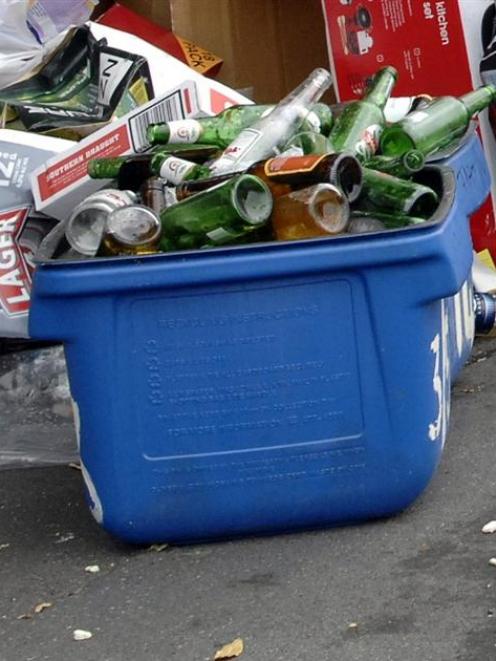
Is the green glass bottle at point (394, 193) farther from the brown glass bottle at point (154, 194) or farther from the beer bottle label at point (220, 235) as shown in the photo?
the brown glass bottle at point (154, 194)

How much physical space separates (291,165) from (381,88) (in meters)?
0.73

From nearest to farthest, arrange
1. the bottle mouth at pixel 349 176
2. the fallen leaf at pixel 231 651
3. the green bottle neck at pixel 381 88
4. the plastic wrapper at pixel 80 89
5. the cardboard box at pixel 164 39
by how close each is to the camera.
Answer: the fallen leaf at pixel 231 651
the bottle mouth at pixel 349 176
the green bottle neck at pixel 381 88
the plastic wrapper at pixel 80 89
the cardboard box at pixel 164 39

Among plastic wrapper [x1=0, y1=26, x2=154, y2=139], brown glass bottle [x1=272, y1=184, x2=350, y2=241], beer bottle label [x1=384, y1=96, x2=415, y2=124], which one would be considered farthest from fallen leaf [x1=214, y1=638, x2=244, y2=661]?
plastic wrapper [x1=0, y1=26, x2=154, y2=139]

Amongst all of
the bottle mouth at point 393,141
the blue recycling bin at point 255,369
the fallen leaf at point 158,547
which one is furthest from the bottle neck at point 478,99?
the fallen leaf at point 158,547

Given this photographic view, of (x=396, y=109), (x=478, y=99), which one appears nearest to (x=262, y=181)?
(x=396, y=109)

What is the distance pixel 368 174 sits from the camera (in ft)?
9.59

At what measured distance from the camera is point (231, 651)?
2.46 metres

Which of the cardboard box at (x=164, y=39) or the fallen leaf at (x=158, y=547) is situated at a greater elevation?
the cardboard box at (x=164, y=39)

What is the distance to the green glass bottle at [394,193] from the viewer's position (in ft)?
9.41

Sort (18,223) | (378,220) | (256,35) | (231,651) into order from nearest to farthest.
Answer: (231,651), (378,220), (18,223), (256,35)

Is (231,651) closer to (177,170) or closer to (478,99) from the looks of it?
(177,170)

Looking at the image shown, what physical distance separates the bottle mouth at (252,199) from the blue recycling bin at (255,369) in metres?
0.08

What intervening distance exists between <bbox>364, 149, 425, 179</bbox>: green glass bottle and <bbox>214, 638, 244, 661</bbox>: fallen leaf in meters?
1.07

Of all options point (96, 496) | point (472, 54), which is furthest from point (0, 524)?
point (472, 54)
